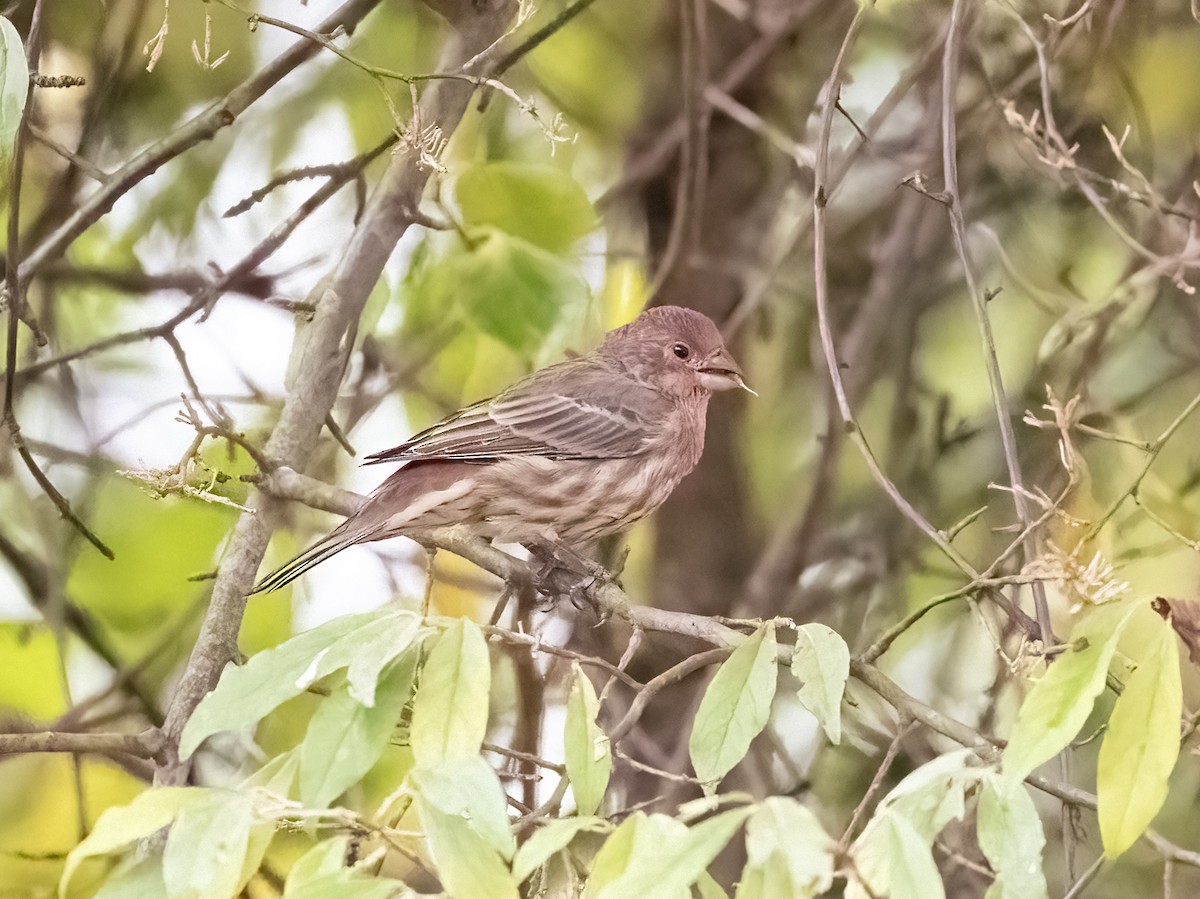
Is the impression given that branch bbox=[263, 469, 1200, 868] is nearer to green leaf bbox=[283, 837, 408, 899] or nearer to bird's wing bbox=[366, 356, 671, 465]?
bird's wing bbox=[366, 356, 671, 465]

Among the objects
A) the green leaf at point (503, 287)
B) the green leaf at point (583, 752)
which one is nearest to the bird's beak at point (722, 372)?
the green leaf at point (503, 287)

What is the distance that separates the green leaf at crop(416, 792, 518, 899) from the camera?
760 mm

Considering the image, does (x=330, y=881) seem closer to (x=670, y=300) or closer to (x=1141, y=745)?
(x=1141, y=745)

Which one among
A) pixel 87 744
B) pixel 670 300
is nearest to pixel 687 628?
pixel 670 300

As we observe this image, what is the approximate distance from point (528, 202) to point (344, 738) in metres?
0.63

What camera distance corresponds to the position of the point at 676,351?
1.30 meters

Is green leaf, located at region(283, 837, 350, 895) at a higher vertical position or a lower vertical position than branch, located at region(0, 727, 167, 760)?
lower

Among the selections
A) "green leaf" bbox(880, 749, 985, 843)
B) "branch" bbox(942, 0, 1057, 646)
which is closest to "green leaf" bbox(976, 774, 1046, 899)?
"green leaf" bbox(880, 749, 985, 843)

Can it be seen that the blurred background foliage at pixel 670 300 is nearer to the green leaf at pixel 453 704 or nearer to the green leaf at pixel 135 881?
the green leaf at pixel 135 881

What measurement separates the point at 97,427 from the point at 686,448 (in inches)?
25.5

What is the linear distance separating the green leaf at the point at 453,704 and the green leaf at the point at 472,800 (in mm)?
47

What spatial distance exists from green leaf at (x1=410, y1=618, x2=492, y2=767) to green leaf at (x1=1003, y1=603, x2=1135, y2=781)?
419 millimetres

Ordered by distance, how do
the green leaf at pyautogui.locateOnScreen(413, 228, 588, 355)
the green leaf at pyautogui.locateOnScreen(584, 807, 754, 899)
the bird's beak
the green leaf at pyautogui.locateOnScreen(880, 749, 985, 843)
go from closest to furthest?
the green leaf at pyautogui.locateOnScreen(584, 807, 754, 899)
the green leaf at pyautogui.locateOnScreen(880, 749, 985, 843)
the green leaf at pyautogui.locateOnScreen(413, 228, 588, 355)
the bird's beak

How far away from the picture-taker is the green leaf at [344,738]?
0.82 metres
